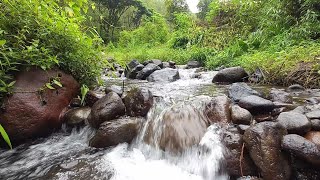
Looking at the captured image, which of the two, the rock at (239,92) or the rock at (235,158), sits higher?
the rock at (239,92)

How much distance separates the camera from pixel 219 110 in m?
3.04

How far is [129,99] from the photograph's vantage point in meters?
3.37

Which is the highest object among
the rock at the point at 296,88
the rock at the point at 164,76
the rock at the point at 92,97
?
the rock at the point at 164,76

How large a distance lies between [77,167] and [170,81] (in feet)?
13.2

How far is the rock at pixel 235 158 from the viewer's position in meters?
2.30

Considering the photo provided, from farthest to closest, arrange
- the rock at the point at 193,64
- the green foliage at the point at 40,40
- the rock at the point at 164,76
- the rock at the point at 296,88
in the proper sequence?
the rock at the point at 193,64, the rock at the point at 164,76, the rock at the point at 296,88, the green foliage at the point at 40,40

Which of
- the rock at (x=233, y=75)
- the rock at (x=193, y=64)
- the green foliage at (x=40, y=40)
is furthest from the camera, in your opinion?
the rock at (x=193, y=64)

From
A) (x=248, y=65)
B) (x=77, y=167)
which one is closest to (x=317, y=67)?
(x=248, y=65)

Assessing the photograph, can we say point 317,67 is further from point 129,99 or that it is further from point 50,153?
point 50,153

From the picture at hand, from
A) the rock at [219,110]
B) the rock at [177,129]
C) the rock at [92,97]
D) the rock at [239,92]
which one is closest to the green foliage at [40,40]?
the rock at [92,97]

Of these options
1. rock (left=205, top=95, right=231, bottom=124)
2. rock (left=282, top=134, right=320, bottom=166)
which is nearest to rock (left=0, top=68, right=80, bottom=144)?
rock (left=205, top=95, right=231, bottom=124)

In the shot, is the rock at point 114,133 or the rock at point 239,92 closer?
the rock at point 114,133

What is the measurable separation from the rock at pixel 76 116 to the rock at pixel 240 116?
194cm

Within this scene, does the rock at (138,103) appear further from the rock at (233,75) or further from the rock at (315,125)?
the rock at (233,75)
